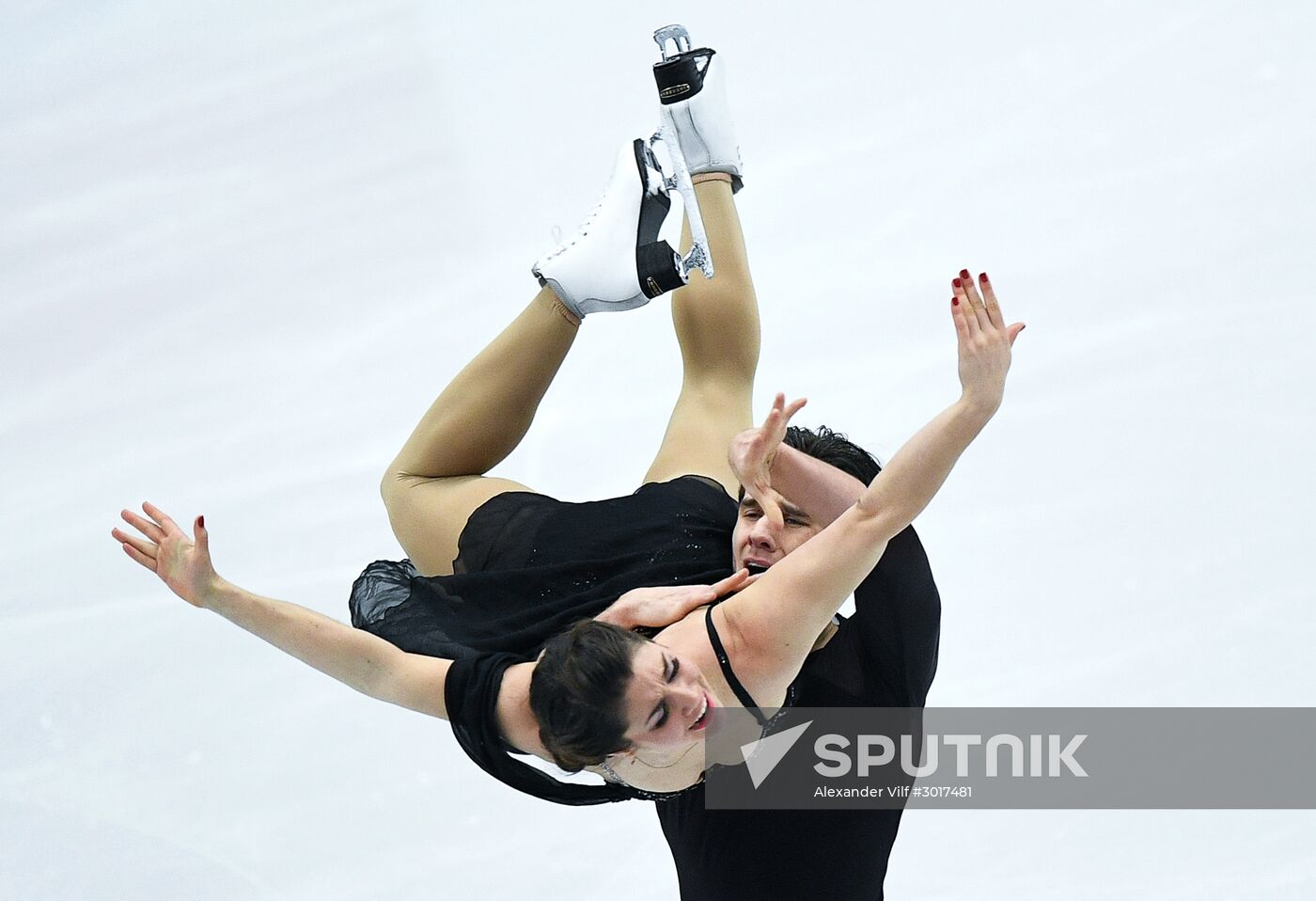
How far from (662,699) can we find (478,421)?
113 cm

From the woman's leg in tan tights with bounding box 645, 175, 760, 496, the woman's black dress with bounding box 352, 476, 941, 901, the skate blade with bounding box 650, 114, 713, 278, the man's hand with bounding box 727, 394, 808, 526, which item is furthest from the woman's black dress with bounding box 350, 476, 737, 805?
the skate blade with bounding box 650, 114, 713, 278

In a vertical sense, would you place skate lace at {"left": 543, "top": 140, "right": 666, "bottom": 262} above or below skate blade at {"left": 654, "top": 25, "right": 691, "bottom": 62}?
below

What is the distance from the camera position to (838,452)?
324cm

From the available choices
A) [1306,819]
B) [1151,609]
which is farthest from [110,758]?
[1306,819]

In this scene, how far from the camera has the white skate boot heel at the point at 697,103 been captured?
3783 mm

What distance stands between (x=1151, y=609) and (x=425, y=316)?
202cm

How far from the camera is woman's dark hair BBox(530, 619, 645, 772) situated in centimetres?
264

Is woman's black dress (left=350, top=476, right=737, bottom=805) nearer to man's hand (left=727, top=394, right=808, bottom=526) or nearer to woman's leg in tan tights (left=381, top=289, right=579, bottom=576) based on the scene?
woman's leg in tan tights (left=381, top=289, right=579, bottom=576)

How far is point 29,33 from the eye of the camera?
17.1ft

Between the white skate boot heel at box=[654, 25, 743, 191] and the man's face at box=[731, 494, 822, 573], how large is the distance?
1.06 m

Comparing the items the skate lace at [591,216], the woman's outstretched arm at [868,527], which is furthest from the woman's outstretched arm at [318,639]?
the skate lace at [591,216]

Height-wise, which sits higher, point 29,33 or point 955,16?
point 29,33

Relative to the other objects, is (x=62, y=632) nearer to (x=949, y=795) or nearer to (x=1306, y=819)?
(x=949, y=795)

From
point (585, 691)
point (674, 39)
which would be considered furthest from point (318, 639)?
point (674, 39)
